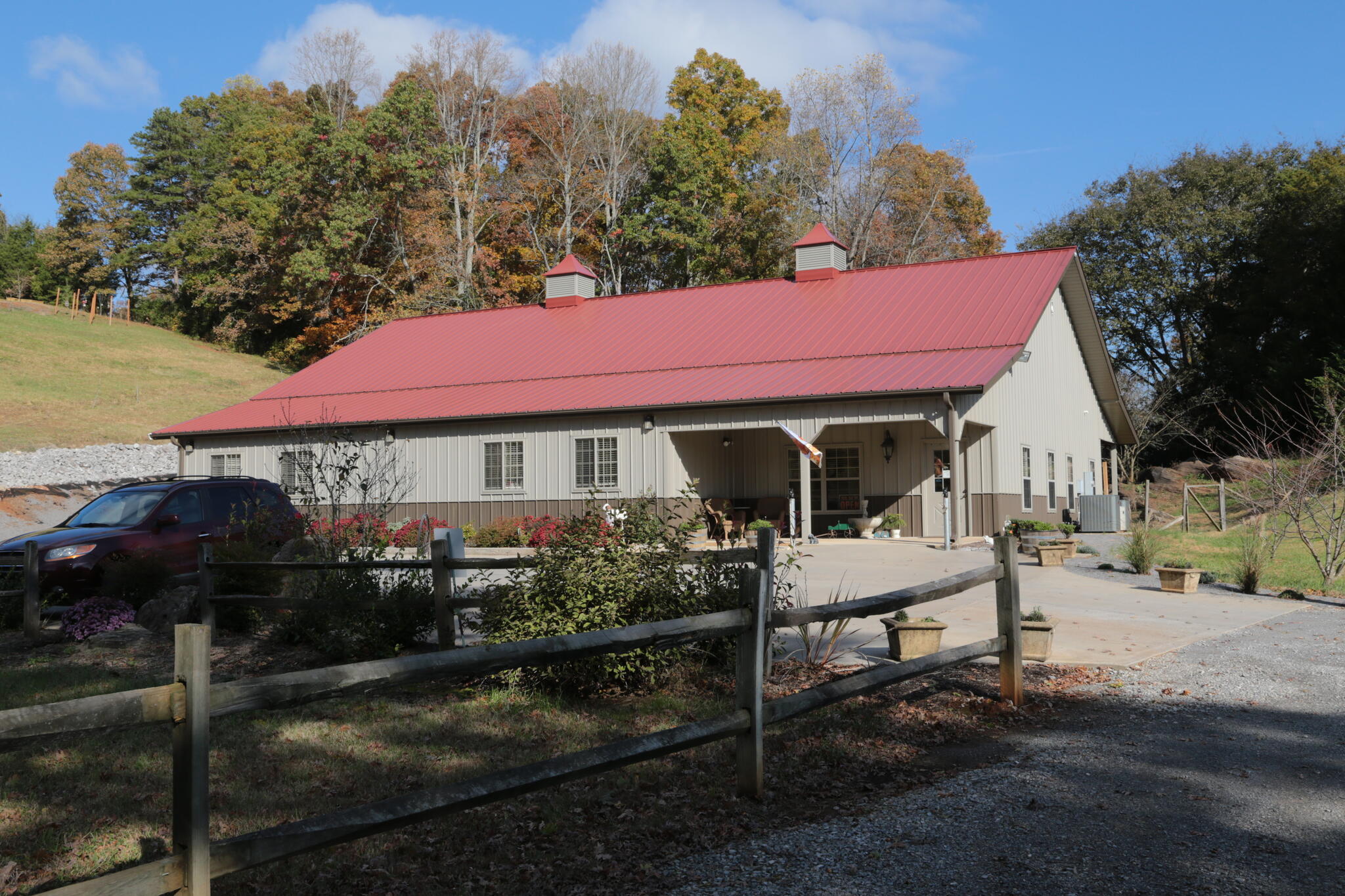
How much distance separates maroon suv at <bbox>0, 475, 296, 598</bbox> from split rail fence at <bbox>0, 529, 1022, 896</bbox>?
8.03 metres

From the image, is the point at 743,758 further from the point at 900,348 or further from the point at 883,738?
the point at 900,348

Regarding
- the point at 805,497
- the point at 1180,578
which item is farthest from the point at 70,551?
the point at 805,497

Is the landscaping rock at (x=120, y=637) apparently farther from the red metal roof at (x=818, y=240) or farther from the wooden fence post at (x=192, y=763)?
the red metal roof at (x=818, y=240)

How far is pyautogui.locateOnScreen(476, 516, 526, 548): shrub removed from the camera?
2286cm

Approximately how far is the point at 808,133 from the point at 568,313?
18.8 metres

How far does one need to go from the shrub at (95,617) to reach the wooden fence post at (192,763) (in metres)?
7.79

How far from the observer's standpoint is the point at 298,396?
2969 centimetres

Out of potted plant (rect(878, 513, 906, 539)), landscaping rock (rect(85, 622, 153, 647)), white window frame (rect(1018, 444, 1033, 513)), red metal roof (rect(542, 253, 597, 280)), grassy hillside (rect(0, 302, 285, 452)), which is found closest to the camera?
landscaping rock (rect(85, 622, 153, 647))

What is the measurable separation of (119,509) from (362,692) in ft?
34.5

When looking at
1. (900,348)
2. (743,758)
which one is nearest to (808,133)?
(900,348)

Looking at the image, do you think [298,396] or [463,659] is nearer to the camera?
[463,659]

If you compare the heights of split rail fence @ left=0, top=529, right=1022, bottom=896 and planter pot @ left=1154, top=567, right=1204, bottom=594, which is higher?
split rail fence @ left=0, top=529, right=1022, bottom=896

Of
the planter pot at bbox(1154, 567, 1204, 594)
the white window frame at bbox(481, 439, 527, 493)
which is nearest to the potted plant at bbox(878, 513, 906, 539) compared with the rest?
the white window frame at bbox(481, 439, 527, 493)

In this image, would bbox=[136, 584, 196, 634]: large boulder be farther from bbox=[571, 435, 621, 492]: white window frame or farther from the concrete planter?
bbox=[571, 435, 621, 492]: white window frame
